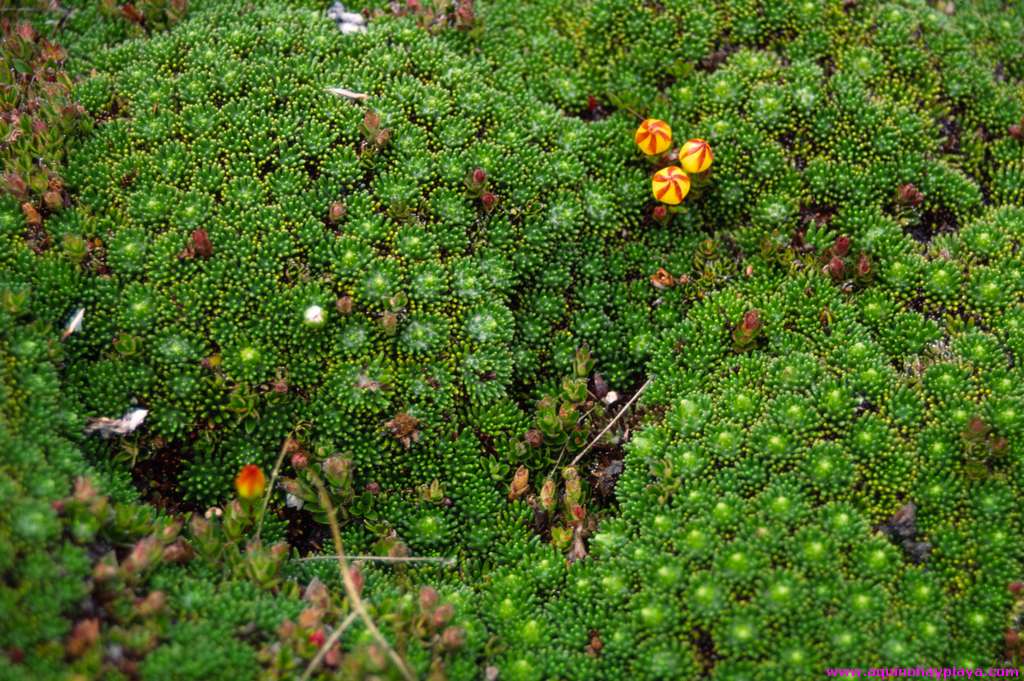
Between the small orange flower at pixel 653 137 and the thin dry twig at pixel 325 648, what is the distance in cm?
380

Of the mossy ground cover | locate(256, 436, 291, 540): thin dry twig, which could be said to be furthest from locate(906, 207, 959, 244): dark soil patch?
locate(256, 436, 291, 540): thin dry twig

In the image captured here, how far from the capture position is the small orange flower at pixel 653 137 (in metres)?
5.97

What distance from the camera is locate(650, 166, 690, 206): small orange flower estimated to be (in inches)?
233

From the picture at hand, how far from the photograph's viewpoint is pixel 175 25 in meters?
6.44

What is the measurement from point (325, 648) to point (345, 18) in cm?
488

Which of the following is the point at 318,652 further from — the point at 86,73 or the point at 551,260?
the point at 86,73

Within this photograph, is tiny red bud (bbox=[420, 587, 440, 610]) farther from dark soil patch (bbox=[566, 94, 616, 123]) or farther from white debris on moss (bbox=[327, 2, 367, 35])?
white debris on moss (bbox=[327, 2, 367, 35])

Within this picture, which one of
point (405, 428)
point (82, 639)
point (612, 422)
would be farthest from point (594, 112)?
point (82, 639)

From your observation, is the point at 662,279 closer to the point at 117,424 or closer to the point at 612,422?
the point at 612,422

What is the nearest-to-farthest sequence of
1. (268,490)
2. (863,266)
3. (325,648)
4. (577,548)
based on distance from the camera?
(325,648), (268,490), (577,548), (863,266)

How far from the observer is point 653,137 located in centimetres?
599

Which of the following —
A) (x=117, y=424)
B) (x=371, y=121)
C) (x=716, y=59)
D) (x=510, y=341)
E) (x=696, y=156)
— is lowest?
(x=510, y=341)

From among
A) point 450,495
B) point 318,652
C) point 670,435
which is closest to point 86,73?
point 450,495

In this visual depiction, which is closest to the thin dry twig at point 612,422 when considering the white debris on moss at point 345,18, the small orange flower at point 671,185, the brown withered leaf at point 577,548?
the brown withered leaf at point 577,548
